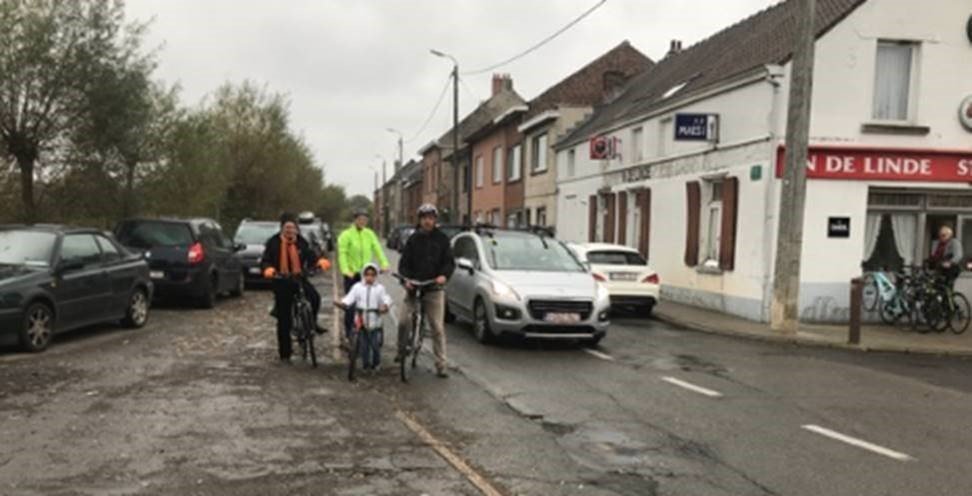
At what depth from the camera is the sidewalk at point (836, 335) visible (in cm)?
1319

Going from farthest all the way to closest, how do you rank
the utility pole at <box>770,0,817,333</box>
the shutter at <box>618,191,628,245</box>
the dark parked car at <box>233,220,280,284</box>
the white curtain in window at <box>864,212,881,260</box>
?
1. the shutter at <box>618,191,628,245</box>
2. the dark parked car at <box>233,220,280,284</box>
3. the white curtain in window at <box>864,212,881,260</box>
4. the utility pole at <box>770,0,817,333</box>

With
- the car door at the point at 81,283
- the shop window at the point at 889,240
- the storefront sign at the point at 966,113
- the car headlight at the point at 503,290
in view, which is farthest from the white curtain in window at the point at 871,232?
the car door at the point at 81,283

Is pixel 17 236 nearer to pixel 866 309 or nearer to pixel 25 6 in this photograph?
pixel 25 6

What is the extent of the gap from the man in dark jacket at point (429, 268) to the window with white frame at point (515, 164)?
1091 inches

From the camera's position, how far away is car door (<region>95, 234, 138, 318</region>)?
11773 millimetres

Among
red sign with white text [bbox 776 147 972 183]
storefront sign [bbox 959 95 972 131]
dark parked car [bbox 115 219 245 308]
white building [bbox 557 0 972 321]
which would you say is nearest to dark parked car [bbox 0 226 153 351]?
dark parked car [bbox 115 219 245 308]

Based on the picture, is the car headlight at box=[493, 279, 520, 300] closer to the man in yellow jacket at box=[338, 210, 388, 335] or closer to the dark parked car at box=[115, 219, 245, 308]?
the man in yellow jacket at box=[338, 210, 388, 335]

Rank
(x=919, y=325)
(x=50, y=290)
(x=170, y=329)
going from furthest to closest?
(x=919, y=325) → (x=170, y=329) → (x=50, y=290)

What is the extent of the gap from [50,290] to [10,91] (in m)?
7.35

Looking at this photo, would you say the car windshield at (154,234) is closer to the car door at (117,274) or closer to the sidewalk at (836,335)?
the car door at (117,274)

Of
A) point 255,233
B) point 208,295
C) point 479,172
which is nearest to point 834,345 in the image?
point 208,295

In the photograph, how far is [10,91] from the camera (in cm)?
1557

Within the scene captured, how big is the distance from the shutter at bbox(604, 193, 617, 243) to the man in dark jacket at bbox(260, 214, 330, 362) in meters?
16.4

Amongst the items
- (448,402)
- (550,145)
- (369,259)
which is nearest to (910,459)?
(448,402)
